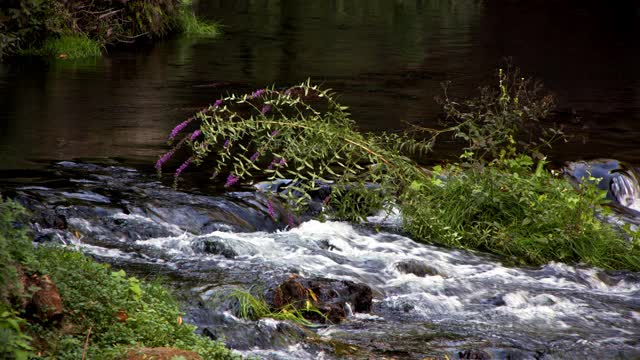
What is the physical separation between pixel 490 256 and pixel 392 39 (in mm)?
18285

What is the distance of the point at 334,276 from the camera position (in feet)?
30.1

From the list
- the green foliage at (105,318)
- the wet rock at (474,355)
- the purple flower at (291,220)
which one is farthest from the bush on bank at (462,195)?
the green foliage at (105,318)

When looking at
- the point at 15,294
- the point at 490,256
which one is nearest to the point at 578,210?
the point at 490,256

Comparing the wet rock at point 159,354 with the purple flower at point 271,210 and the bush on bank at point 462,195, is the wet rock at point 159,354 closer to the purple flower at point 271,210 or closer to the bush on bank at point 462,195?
the bush on bank at point 462,195

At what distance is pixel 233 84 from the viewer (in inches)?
773

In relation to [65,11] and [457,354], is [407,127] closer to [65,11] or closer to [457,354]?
[457,354]

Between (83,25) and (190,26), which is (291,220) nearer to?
(83,25)

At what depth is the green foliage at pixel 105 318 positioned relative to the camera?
5.79 meters

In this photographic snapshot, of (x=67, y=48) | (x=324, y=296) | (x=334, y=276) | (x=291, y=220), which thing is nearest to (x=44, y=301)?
(x=324, y=296)

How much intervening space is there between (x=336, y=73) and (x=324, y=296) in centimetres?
1375

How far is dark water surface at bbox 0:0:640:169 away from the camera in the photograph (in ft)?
49.6

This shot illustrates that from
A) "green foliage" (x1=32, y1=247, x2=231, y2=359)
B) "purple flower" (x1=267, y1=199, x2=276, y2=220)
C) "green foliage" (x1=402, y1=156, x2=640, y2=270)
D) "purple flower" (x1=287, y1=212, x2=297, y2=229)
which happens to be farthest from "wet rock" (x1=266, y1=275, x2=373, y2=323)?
"purple flower" (x1=267, y1=199, x2=276, y2=220)

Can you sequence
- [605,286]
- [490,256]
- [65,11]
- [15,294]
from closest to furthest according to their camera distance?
[15,294]
[605,286]
[490,256]
[65,11]

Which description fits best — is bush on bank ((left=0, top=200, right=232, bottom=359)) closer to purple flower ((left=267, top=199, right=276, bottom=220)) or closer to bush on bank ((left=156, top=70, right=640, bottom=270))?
bush on bank ((left=156, top=70, right=640, bottom=270))
